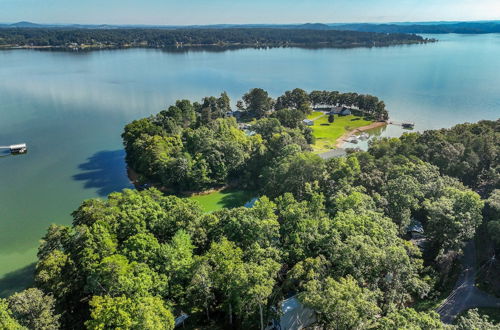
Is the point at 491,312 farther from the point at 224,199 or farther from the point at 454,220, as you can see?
the point at 224,199

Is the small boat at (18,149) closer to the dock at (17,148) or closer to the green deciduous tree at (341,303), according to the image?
the dock at (17,148)

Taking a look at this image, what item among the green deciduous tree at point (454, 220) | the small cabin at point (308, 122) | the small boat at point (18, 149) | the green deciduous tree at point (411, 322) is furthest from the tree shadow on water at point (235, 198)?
the small boat at point (18, 149)

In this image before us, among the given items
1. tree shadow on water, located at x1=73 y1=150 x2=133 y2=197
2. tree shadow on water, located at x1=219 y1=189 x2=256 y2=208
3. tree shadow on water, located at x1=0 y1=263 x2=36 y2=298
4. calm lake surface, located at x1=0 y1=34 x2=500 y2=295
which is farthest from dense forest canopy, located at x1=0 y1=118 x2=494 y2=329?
tree shadow on water, located at x1=73 y1=150 x2=133 y2=197

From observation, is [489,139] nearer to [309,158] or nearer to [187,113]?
[309,158]

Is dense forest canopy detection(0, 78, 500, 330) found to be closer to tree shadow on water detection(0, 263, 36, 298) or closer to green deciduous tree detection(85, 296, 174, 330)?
green deciduous tree detection(85, 296, 174, 330)

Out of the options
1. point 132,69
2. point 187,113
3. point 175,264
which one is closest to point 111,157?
point 187,113
